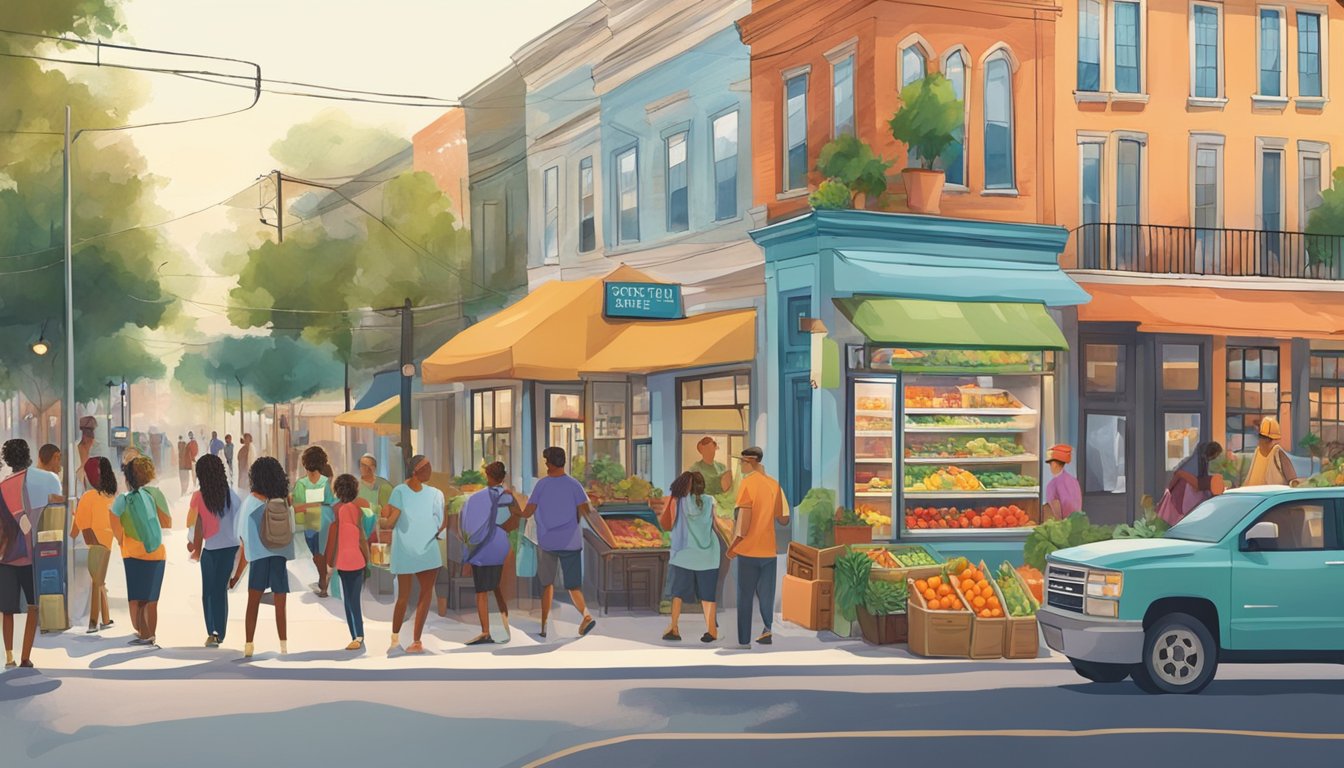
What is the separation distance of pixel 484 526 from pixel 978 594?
16.0 feet

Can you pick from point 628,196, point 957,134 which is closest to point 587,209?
point 628,196

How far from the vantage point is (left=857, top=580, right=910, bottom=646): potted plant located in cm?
1526

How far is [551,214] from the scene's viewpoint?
31750 millimetres

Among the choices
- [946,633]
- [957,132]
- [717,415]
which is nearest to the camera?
[946,633]

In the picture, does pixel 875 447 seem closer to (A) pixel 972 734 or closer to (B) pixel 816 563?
(B) pixel 816 563

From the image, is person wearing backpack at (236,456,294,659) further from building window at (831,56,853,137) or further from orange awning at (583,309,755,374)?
building window at (831,56,853,137)

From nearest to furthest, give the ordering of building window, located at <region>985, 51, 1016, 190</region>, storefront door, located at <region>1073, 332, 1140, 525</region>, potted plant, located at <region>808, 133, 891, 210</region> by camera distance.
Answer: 1. potted plant, located at <region>808, 133, 891, 210</region>
2. building window, located at <region>985, 51, 1016, 190</region>
3. storefront door, located at <region>1073, 332, 1140, 525</region>

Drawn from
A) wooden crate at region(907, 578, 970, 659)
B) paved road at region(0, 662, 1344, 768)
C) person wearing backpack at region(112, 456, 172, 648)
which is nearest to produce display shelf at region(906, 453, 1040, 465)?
wooden crate at region(907, 578, 970, 659)

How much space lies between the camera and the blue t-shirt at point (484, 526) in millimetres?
15188

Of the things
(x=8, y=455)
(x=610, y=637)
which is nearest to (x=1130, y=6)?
(x=610, y=637)

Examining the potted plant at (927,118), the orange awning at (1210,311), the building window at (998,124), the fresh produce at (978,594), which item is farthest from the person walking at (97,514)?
the orange awning at (1210,311)

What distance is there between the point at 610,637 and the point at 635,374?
10941mm

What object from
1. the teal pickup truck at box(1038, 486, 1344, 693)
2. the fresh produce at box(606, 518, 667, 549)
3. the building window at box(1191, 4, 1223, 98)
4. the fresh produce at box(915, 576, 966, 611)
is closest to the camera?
the teal pickup truck at box(1038, 486, 1344, 693)

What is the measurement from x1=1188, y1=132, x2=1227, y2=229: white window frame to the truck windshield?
10746mm
